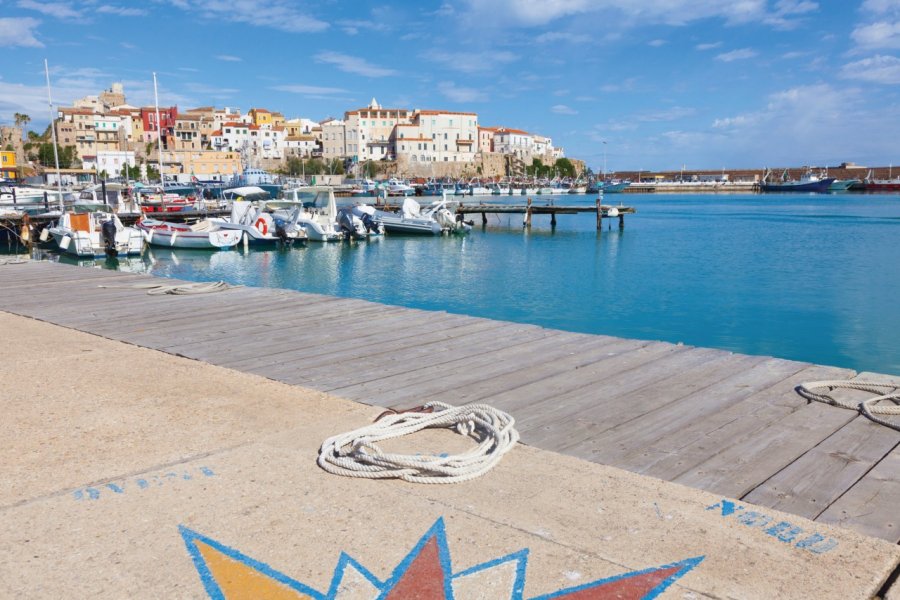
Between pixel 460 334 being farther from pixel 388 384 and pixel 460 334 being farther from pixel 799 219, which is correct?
pixel 799 219

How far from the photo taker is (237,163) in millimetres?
114750

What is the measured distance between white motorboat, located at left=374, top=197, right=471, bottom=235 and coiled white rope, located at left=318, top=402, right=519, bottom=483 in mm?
35690

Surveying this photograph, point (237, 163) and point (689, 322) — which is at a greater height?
point (237, 163)

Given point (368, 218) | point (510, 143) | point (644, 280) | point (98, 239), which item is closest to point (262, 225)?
point (98, 239)

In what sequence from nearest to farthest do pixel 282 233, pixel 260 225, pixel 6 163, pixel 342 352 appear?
1. pixel 342 352
2. pixel 260 225
3. pixel 282 233
4. pixel 6 163

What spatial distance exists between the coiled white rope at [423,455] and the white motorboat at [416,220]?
35690 mm

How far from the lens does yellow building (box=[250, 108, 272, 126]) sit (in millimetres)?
148125

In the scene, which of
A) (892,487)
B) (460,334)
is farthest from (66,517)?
(460,334)

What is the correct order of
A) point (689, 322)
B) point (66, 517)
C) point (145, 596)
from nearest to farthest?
point (145, 596)
point (66, 517)
point (689, 322)

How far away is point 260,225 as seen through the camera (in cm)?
3319

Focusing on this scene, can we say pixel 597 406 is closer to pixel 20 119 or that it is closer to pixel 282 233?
pixel 282 233

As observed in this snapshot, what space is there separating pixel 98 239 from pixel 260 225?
23.7 feet

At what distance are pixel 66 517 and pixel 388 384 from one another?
2.70m

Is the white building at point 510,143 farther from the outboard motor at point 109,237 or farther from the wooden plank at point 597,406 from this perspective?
the wooden plank at point 597,406
